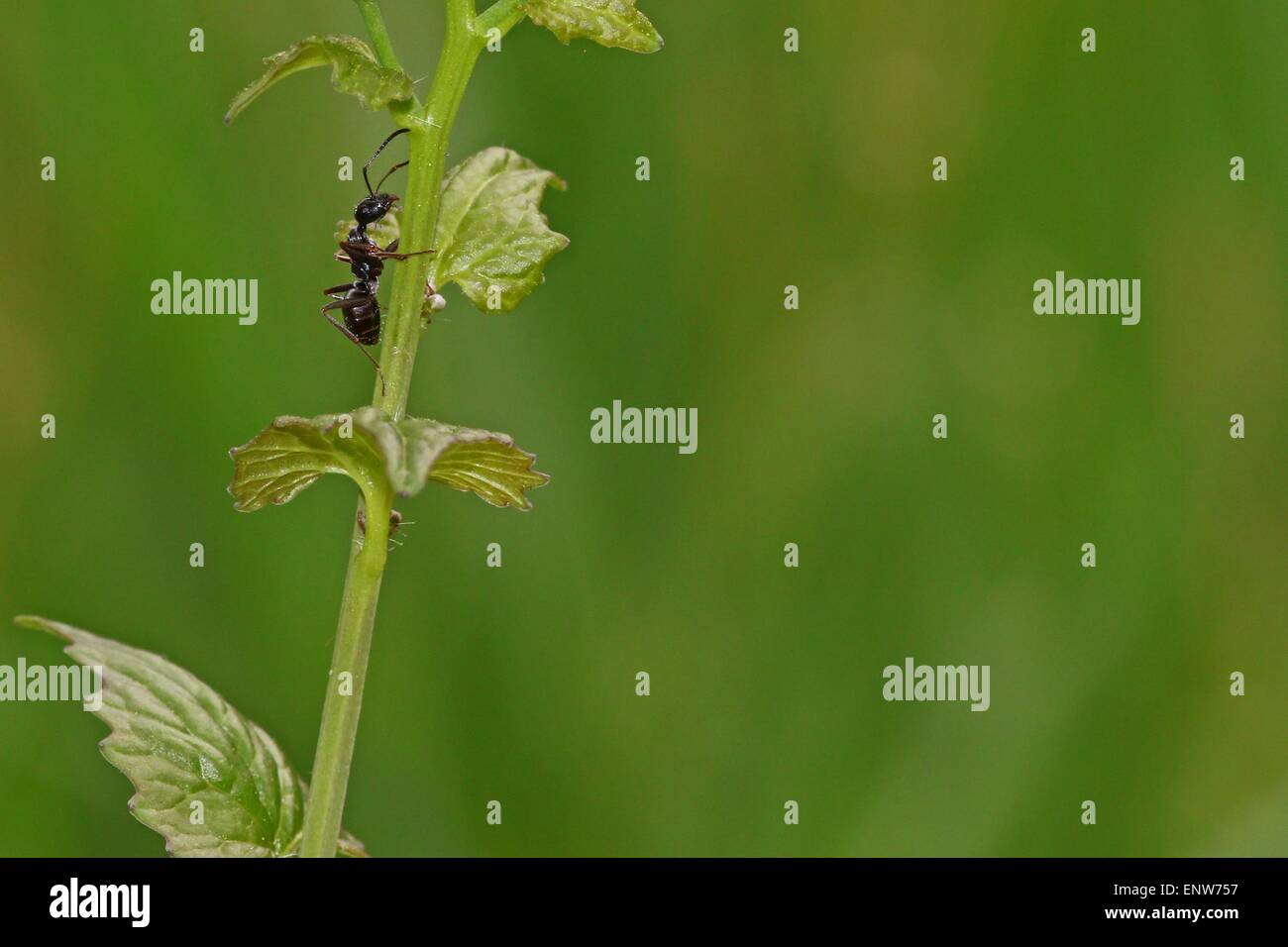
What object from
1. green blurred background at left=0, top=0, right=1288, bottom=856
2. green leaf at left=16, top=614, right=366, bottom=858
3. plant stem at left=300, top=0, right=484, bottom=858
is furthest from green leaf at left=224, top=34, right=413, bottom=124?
green blurred background at left=0, top=0, right=1288, bottom=856

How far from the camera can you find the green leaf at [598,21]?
60 cm

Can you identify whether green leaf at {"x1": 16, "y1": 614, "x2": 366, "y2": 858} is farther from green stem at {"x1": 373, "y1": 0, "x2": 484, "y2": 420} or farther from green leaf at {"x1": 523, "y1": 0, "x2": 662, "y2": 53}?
green leaf at {"x1": 523, "y1": 0, "x2": 662, "y2": 53}

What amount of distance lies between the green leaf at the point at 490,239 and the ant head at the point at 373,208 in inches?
2.4

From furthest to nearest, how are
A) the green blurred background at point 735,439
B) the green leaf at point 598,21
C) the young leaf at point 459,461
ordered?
the green blurred background at point 735,439, the green leaf at point 598,21, the young leaf at point 459,461

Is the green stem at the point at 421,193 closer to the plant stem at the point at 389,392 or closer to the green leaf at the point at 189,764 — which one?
the plant stem at the point at 389,392

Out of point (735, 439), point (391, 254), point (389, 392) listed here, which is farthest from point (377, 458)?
point (735, 439)

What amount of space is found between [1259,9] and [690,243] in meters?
0.84

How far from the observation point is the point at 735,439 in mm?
1627

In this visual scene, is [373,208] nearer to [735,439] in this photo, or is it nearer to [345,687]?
[345,687]

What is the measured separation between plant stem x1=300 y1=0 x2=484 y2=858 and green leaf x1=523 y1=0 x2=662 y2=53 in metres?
0.04

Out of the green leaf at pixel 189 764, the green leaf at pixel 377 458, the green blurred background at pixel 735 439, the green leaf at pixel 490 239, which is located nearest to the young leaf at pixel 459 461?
the green leaf at pixel 377 458

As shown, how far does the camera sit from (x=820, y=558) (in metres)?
1.66

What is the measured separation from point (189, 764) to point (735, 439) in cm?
104
